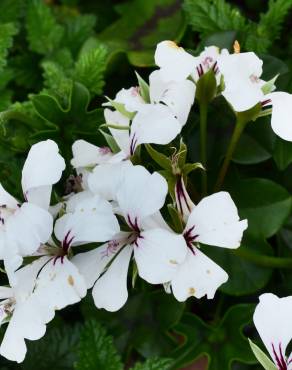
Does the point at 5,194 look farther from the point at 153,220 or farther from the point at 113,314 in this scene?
the point at 113,314

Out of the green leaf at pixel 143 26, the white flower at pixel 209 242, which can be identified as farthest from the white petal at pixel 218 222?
the green leaf at pixel 143 26

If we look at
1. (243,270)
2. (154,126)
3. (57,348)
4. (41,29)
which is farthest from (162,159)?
(41,29)

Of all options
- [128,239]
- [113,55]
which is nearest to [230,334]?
[128,239]

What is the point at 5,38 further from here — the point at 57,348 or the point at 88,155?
the point at 57,348

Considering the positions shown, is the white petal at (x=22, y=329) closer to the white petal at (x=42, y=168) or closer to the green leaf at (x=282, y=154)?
the white petal at (x=42, y=168)

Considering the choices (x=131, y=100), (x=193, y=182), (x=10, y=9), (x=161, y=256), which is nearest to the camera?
(x=161, y=256)

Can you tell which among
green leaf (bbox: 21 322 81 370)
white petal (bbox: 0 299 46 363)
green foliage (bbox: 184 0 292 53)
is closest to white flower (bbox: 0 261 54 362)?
white petal (bbox: 0 299 46 363)
